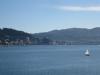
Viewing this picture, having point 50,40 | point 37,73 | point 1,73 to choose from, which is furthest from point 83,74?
point 50,40

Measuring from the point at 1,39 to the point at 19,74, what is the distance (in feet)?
411

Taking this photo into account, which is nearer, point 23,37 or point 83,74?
point 83,74

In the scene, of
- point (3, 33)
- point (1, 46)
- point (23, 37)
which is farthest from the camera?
point (1, 46)

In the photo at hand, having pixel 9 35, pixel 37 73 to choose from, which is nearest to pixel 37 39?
pixel 9 35

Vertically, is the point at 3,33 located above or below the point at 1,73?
above

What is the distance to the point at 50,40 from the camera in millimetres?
195250

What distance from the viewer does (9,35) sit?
541ft

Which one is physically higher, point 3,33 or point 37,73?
point 3,33

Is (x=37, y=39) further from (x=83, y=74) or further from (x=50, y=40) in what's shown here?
(x=83, y=74)

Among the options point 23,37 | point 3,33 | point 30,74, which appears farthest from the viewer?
point 23,37

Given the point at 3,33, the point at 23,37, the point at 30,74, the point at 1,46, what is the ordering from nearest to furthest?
the point at 30,74 → the point at 3,33 → the point at 23,37 → the point at 1,46

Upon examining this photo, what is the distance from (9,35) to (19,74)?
124 metres

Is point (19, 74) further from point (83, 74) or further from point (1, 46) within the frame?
point (1, 46)

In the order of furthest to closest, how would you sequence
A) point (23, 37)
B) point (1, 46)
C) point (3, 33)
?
point (1, 46) → point (23, 37) → point (3, 33)
